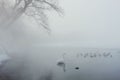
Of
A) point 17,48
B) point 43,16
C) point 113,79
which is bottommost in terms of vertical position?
point 113,79

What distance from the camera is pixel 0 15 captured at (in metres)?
25.8

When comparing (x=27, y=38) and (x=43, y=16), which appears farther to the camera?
(x=27, y=38)

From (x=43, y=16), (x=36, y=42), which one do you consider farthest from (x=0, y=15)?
(x=36, y=42)

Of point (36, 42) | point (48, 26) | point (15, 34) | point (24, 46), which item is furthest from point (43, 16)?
point (36, 42)

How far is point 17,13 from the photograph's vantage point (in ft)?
85.9

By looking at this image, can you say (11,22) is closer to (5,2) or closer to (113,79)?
(5,2)

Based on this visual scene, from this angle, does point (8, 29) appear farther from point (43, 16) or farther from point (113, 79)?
point (113, 79)

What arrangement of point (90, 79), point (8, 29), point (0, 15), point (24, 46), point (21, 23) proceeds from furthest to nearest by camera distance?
1. point (24, 46)
2. point (21, 23)
3. point (8, 29)
4. point (0, 15)
5. point (90, 79)

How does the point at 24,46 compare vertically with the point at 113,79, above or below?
above

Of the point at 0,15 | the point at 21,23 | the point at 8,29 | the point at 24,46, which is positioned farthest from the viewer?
the point at 24,46

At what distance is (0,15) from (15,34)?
18.9 feet

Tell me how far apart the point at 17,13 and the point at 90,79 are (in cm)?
1473

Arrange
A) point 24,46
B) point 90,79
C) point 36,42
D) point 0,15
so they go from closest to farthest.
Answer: point 90,79 < point 0,15 < point 24,46 < point 36,42

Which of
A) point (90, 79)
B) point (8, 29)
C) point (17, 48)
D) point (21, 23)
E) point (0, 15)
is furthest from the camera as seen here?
point (17, 48)
